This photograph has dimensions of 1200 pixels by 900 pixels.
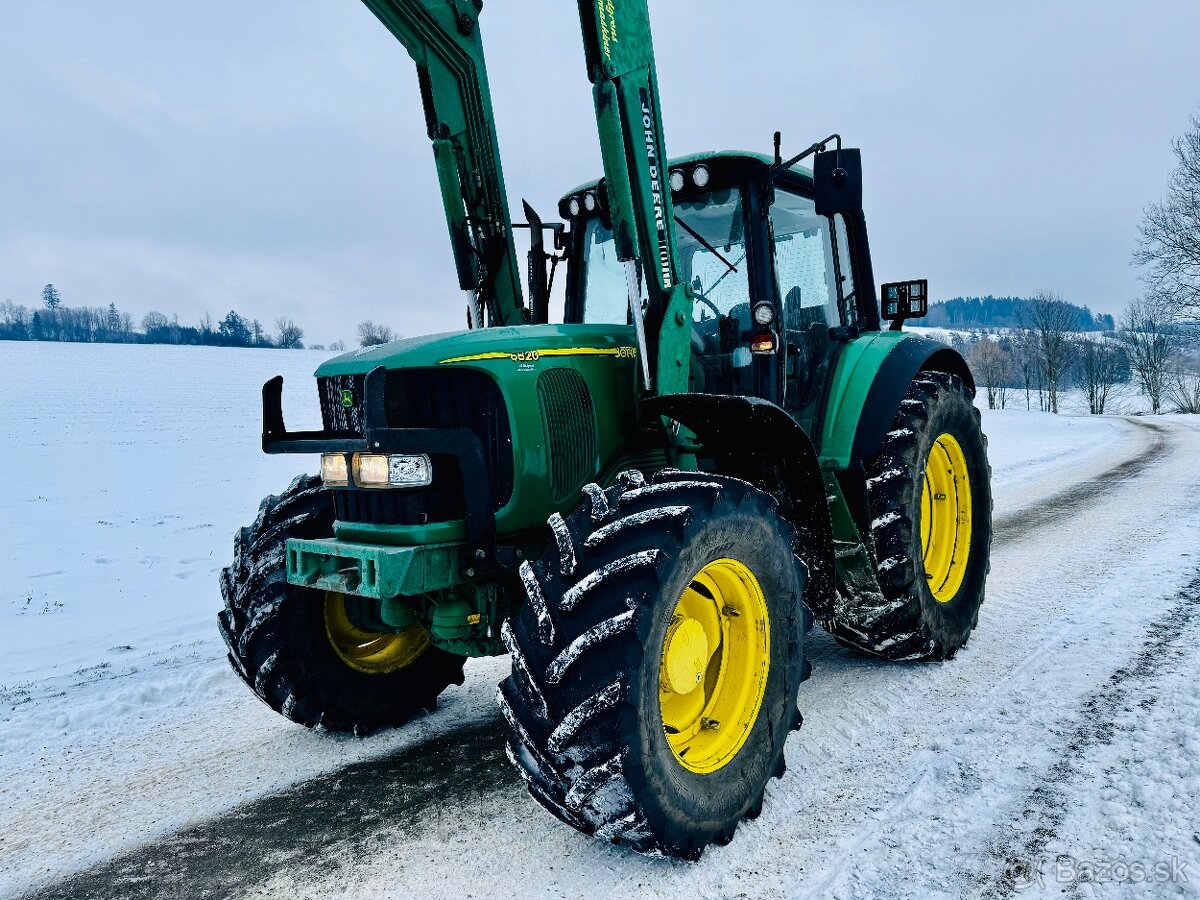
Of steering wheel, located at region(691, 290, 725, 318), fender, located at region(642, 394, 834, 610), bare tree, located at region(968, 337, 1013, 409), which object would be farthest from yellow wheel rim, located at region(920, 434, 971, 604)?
bare tree, located at region(968, 337, 1013, 409)

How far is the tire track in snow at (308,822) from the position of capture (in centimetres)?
249

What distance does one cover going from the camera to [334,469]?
2986 mm

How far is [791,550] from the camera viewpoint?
9.68 ft

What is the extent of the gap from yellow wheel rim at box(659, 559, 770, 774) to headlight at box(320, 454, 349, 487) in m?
1.27

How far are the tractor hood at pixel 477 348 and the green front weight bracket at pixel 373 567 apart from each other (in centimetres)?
63

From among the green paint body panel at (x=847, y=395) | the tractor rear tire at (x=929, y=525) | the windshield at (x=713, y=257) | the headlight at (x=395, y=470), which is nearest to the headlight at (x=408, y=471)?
the headlight at (x=395, y=470)

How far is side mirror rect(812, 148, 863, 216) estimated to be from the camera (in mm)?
3350

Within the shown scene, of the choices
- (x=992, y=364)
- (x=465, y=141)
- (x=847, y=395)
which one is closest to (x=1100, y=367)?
(x=992, y=364)

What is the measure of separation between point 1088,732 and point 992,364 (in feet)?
244

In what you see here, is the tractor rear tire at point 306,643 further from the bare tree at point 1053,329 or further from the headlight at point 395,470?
the bare tree at point 1053,329

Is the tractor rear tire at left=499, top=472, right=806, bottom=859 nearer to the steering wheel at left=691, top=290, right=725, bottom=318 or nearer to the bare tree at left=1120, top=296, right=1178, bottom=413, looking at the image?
the steering wheel at left=691, top=290, right=725, bottom=318

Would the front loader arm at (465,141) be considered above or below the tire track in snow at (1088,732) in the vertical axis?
above

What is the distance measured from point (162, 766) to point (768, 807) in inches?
92.2

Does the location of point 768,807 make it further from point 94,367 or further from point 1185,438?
point 94,367
